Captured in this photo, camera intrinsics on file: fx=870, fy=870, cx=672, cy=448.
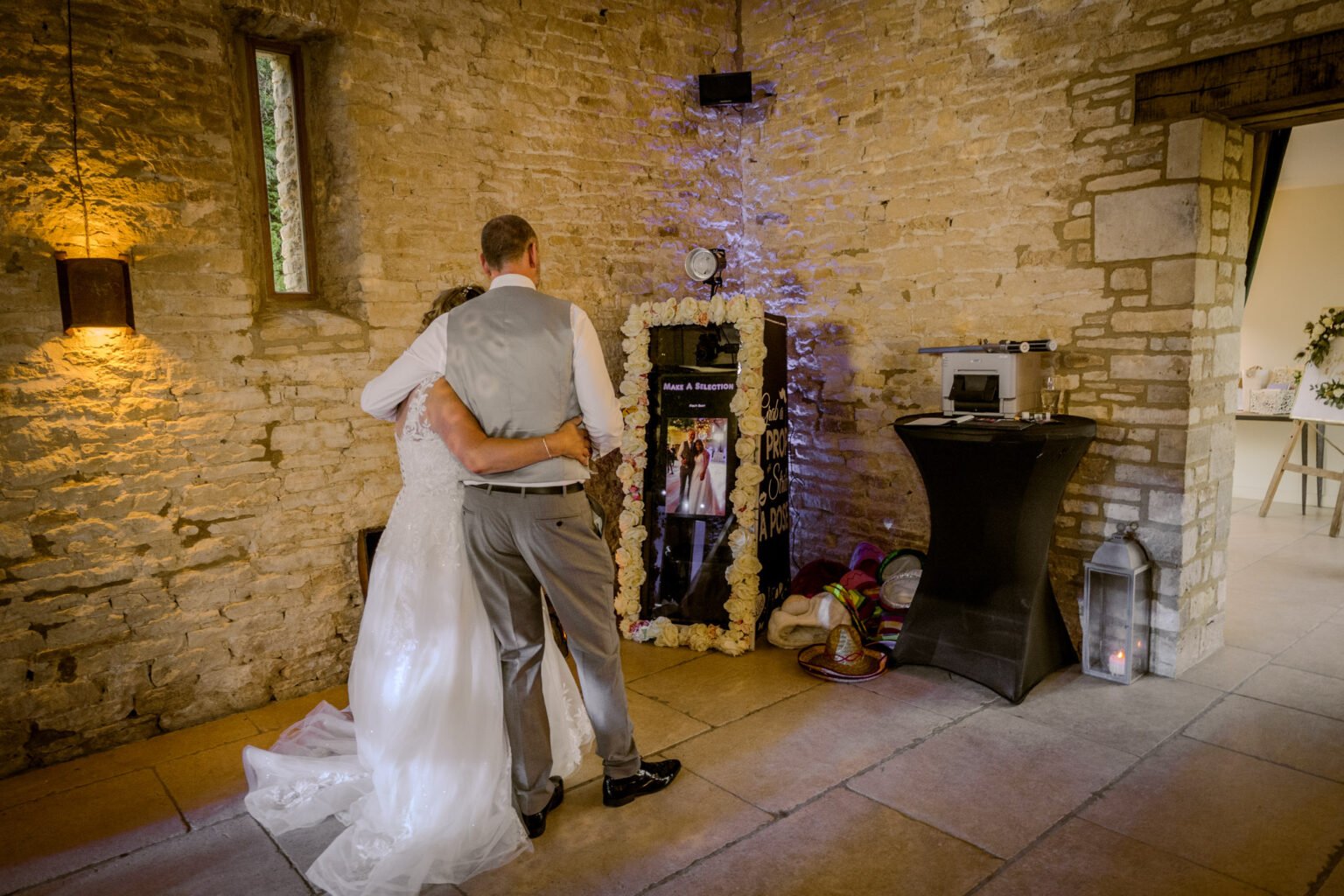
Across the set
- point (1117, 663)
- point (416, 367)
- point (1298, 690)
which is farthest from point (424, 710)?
point (1298, 690)

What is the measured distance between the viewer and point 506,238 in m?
2.80

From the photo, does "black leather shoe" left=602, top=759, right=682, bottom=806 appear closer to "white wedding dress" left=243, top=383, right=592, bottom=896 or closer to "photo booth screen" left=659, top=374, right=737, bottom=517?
"white wedding dress" left=243, top=383, right=592, bottom=896

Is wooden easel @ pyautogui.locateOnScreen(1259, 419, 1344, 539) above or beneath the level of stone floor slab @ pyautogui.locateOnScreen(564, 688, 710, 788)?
above

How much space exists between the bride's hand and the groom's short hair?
57 cm

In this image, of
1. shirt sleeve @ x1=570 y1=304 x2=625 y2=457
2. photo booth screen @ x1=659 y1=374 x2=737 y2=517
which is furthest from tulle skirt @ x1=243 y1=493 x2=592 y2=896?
photo booth screen @ x1=659 y1=374 x2=737 y2=517

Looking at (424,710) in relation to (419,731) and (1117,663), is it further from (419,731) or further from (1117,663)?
(1117,663)

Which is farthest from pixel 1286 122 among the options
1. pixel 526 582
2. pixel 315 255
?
pixel 315 255

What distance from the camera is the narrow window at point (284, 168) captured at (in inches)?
165

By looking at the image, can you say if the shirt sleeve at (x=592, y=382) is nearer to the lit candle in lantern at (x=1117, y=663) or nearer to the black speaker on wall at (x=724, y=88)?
the lit candle in lantern at (x=1117, y=663)

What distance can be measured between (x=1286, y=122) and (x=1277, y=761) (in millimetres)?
2760

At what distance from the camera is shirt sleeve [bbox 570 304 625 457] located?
2.84 m

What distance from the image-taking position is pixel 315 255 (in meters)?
4.34

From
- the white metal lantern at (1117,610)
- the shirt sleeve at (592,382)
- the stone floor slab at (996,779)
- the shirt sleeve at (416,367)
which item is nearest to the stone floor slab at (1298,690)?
the white metal lantern at (1117,610)

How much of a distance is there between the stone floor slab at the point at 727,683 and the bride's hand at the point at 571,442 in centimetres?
151
